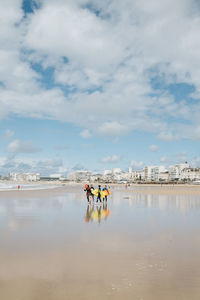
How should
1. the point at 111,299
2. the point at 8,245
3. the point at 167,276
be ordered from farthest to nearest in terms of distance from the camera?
the point at 8,245
the point at 167,276
the point at 111,299

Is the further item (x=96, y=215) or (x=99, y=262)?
(x=96, y=215)

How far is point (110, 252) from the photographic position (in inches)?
296

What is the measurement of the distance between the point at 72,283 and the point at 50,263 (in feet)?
4.63

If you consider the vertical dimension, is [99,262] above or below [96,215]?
above

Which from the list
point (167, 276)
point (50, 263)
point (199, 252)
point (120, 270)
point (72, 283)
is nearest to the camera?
point (72, 283)

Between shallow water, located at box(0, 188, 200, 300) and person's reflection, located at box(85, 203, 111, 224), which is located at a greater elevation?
shallow water, located at box(0, 188, 200, 300)

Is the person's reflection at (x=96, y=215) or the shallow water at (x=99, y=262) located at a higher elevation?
the shallow water at (x=99, y=262)

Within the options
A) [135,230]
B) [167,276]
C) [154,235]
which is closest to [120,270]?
[167,276]

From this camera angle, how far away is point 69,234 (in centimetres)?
989

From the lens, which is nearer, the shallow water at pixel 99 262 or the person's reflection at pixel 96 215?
the shallow water at pixel 99 262

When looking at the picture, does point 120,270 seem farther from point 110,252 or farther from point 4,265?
point 4,265

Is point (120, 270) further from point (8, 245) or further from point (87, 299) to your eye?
point (8, 245)

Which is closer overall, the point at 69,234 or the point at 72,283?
the point at 72,283

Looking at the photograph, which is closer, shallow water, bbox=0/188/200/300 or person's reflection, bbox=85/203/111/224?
shallow water, bbox=0/188/200/300
